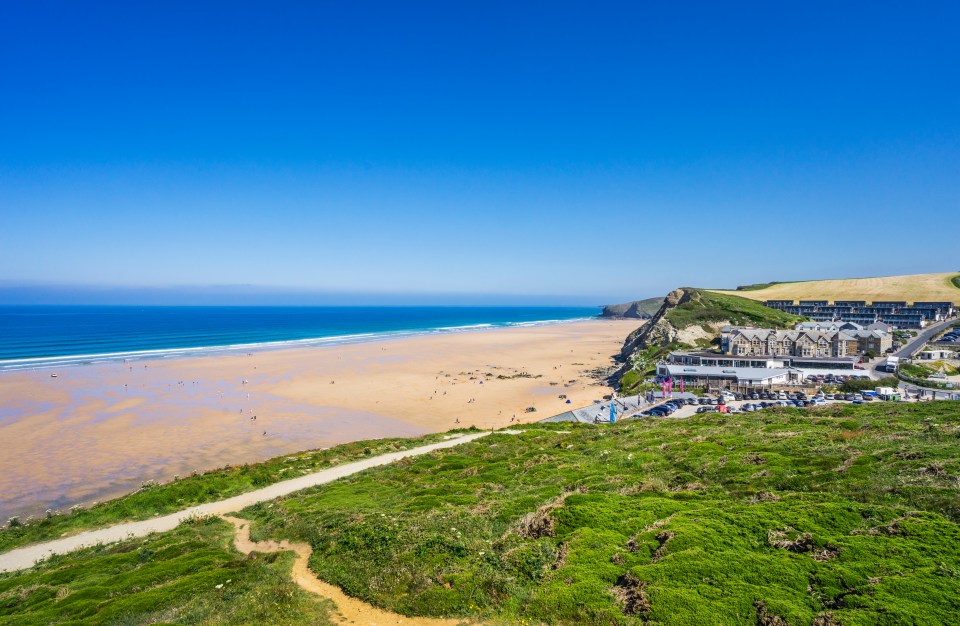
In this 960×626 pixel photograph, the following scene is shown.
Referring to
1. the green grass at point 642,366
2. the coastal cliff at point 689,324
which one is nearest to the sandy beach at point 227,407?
the green grass at point 642,366

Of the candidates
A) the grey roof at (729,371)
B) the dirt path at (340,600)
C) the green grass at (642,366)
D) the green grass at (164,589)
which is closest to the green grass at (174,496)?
the green grass at (164,589)

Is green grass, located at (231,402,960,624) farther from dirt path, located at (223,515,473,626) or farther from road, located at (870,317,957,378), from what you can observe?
road, located at (870,317,957,378)

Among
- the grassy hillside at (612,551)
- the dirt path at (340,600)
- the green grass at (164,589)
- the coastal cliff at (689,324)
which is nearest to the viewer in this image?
the grassy hillside at (612,551)

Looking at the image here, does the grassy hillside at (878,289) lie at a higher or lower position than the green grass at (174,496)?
higher

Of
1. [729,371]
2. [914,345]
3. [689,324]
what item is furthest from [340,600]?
[914,345]

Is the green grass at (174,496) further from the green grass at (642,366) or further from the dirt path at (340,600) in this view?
the green grass at (642,366)

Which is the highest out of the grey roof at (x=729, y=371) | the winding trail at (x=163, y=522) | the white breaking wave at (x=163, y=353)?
the grey roof at (x=729, y=371)

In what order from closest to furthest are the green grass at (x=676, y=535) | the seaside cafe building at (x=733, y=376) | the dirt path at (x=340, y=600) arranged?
1. the green grass at (x=676, y=535)
2. the dirt path at (x=340, y=600)
3. the seaside cafe building at (x=733, y=376)

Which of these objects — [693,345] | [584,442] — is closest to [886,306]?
[693,345]

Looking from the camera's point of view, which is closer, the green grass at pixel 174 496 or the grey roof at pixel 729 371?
the green grass at pixel 174 496

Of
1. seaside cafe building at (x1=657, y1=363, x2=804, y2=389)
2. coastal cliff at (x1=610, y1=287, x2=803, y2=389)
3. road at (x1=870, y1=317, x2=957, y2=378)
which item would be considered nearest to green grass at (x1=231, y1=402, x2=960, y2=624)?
seaside cafe building at (x1=657, y1=363, x2=804, y2=389)
